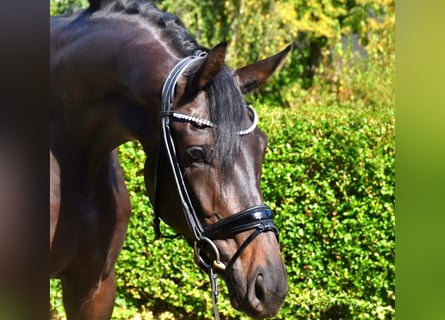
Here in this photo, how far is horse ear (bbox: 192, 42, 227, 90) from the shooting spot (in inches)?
75.7

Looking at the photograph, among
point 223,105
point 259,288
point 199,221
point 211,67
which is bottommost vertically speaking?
point 259,288

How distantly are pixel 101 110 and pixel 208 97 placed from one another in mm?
543

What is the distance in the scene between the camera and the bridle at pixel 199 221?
1.91m

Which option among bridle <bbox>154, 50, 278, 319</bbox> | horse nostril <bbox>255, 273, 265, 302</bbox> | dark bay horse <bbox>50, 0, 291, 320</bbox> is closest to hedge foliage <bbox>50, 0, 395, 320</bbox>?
dark bay horse <bbox>50, 0, 291, 320</bbox>

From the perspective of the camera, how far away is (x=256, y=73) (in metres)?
2.23

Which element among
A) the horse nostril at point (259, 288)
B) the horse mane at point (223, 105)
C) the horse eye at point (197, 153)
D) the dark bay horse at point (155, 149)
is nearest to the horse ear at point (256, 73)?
the dark bay horse at point (155, 149)

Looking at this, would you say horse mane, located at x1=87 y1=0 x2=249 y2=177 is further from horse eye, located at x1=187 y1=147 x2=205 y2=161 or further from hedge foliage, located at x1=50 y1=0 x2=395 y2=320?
hedge foliage, located at x1=50 y1=0 x2=395 y2=320

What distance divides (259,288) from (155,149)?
0.57 m

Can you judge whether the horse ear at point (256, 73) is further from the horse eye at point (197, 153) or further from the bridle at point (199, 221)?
the horse eye at point (197, 153)

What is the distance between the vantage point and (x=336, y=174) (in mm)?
4938

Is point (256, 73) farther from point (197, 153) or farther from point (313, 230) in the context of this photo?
point (313, 230)

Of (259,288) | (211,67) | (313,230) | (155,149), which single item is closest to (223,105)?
(211,67)
